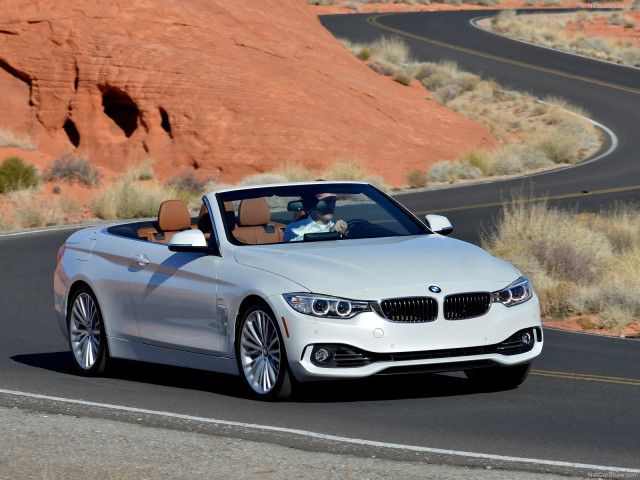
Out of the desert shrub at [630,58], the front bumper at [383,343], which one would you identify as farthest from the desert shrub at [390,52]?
the front bumper at [383,343]

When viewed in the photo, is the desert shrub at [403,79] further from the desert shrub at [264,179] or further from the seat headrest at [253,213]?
the seat headrest at [253,213]

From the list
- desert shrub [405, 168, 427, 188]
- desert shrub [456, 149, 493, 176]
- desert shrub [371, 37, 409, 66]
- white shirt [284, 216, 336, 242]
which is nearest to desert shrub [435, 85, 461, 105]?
desert shrub [371, 37, 409, 66]

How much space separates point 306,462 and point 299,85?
30.7 metres

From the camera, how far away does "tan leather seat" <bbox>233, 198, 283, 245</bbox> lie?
998 cm

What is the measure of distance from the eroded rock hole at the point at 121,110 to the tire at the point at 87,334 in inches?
1033

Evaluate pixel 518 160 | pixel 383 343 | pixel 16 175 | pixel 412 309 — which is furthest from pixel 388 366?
pixel 518 160

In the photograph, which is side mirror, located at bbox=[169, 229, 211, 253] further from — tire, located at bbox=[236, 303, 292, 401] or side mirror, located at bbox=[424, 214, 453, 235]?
side mirror, located at bbox=[424, 214, 453, 235]

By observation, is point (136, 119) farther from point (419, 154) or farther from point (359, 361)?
point (359, 361)

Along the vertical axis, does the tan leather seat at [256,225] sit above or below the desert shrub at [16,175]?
above

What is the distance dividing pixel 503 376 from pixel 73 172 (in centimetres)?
2566

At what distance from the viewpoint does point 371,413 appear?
839 centimetres

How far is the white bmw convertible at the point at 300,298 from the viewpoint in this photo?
836 centimetres

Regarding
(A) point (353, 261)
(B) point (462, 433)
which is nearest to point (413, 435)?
(B) point (462, 433)

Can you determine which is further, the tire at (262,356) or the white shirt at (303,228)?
the white shirt at (303,228)
